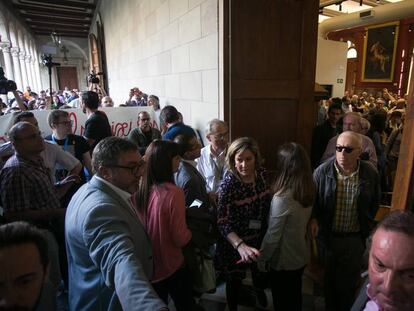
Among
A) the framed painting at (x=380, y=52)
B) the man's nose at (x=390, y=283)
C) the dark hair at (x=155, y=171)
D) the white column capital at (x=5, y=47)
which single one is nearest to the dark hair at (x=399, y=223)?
the man's nose at (x=390, y=283)

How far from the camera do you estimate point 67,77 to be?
80.0 feet

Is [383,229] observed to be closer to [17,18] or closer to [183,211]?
[183,211]

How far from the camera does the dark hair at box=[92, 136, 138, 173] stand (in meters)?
1.17

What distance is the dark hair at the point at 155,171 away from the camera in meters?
1.46

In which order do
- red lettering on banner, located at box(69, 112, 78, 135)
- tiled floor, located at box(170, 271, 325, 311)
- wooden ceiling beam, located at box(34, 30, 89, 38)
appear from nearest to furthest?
tiled floor, located at box(170, 271, 325, 311) < red lettering on banner, located at box(69, 112, 78, 135) < wooden ceiling beam, located at box(34, 30, 89, 38)

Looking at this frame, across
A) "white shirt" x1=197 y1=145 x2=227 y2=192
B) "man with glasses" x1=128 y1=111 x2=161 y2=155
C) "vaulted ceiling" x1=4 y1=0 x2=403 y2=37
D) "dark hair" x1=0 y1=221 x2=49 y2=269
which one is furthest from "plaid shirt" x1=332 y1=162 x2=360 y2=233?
"vaulted ceiling" x1=4 y1=0 x2=403 y2=37

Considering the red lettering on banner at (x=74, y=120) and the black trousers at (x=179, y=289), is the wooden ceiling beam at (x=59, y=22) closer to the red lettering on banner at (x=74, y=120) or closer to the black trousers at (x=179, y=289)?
the red lettering on banner at (x=74, y=120)

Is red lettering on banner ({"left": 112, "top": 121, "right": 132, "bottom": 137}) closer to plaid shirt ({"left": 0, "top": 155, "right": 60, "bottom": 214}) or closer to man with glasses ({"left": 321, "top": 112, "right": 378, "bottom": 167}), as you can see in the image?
plaid shirt ({"left": 0, "top": 155, "right": 60, "bottom": 214})

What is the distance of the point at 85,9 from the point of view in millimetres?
13039

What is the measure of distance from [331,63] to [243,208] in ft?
22.8

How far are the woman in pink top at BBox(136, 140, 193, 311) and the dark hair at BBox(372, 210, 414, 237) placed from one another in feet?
2.85

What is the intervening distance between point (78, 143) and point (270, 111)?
5.91ft

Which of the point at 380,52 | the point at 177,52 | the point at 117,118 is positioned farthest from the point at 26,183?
the point at 380,52

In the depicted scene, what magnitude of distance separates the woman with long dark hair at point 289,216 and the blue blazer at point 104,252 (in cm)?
77
